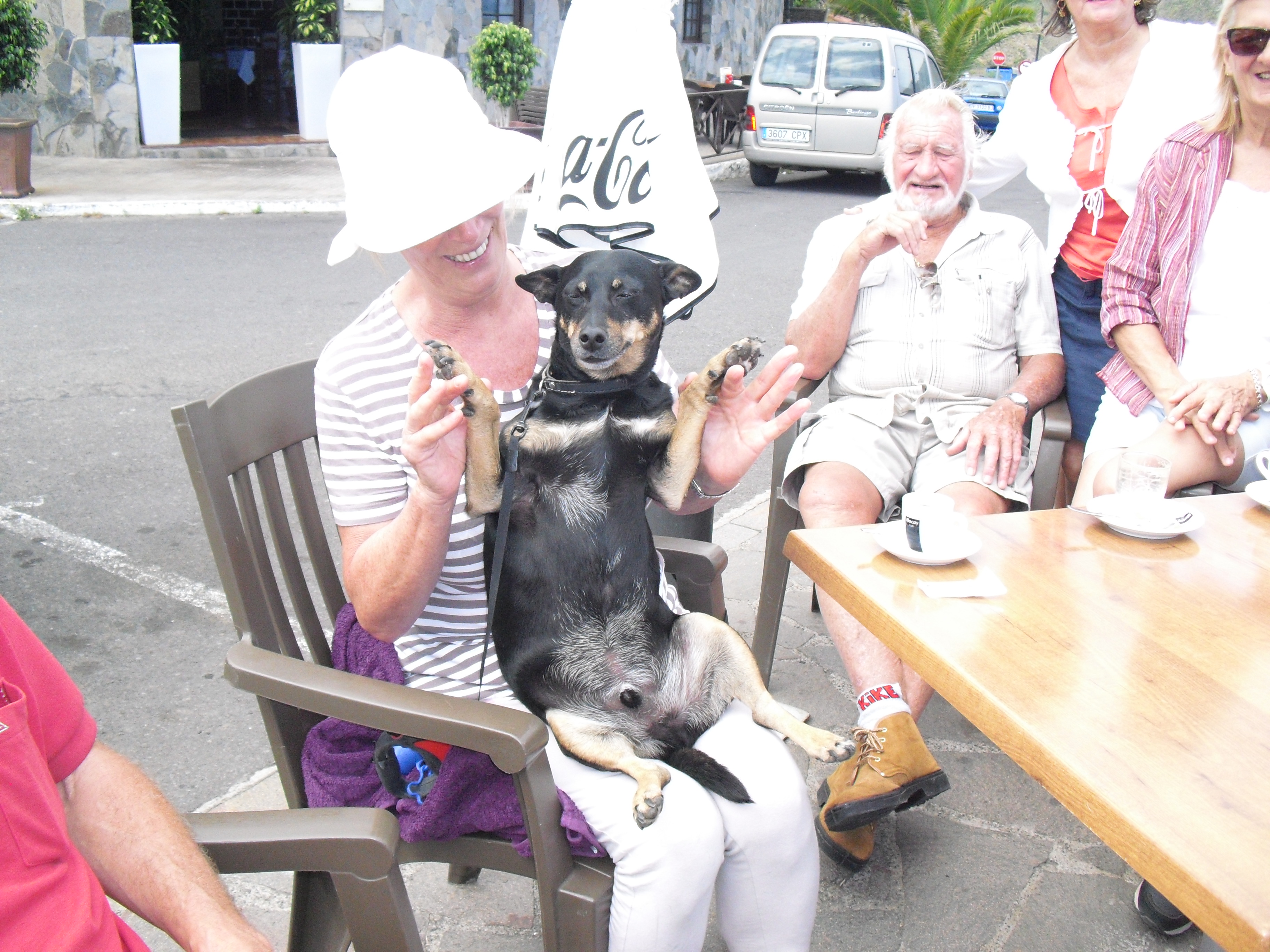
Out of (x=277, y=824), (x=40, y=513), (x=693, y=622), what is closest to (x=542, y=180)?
(x=693, y=622)

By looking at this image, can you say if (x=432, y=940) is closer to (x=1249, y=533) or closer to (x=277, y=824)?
(x=277, y=824)

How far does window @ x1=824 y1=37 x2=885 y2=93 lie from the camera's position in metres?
13.0

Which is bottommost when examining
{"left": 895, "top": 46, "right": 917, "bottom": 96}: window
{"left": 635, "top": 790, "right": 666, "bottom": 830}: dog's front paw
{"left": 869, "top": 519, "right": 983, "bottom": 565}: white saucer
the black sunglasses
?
{"left": 635, "top": 790, "right": 666, "bottom": 830}: dog's front paw

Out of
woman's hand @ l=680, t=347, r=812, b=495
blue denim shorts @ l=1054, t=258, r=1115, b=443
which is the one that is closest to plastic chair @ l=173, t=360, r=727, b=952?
woman's hand @ l=680, t=347, r=812, b=495

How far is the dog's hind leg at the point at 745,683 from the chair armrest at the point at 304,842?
771 millimetres

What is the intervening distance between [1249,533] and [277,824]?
6.06 ft

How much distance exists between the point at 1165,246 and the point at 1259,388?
17.0 inches

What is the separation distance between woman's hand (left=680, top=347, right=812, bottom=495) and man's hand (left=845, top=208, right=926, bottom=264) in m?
0.74

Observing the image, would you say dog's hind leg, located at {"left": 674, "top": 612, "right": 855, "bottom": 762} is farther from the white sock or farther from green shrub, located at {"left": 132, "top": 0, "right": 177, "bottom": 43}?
green shrub, located at {"left": 132, "top": 0, "right": 177, "bottom": 43}

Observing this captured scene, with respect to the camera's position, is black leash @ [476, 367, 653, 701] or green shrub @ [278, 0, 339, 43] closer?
black leash @ [476, 367, 653, 701]

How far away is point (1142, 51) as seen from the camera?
122 inches

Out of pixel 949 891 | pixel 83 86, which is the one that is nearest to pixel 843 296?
pixel 949 891

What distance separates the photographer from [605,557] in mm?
2033

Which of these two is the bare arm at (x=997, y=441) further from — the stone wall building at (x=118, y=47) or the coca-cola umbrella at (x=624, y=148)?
the stone wall building at (x=118, y=47)
